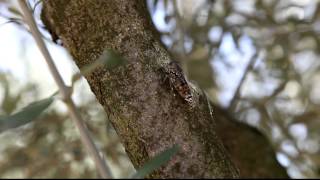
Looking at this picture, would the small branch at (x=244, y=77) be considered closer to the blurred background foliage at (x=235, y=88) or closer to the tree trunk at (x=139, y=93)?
the blurred background foliage at (x=235, y=88)

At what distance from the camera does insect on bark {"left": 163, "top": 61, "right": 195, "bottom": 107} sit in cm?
71

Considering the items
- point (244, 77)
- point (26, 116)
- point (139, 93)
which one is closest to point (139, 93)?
point (139, 93)

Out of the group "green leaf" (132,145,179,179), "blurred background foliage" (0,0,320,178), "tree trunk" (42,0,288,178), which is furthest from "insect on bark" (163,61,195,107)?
"blurred background foliage" (0,0,320,178)

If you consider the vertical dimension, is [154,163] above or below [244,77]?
below

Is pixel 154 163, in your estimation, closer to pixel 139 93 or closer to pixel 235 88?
pixel 139 93

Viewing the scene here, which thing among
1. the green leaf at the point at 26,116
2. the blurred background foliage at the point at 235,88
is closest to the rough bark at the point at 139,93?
the green leaf at the point at 26,116

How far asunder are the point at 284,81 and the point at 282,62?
7 cm

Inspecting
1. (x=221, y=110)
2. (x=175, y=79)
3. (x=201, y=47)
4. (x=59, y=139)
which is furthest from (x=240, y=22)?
(x=175, y=79)

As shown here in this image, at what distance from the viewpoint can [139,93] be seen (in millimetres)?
708

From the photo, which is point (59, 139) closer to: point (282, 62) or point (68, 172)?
point (68, 172)

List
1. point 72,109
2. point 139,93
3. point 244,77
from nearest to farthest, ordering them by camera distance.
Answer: point 72,109 → point 139,93 → point 244,77

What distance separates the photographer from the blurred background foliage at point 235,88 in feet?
7.32

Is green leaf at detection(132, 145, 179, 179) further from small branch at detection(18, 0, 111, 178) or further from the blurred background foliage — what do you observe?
the blurred background foliage

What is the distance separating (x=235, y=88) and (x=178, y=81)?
1822mm
